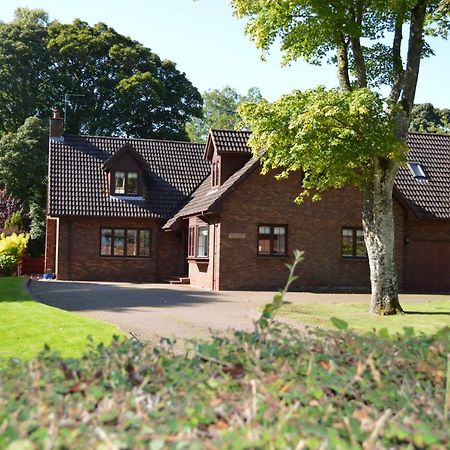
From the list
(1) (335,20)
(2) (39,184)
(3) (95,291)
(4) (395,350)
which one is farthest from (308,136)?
(2) (39,184)

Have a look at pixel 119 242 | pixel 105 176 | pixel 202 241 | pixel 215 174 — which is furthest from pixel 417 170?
pixel 105 176

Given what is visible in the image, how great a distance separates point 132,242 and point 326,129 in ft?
56.8

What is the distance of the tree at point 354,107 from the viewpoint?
17828mm

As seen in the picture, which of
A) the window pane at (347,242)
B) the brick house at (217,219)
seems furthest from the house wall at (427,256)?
the window pane at (347,242)

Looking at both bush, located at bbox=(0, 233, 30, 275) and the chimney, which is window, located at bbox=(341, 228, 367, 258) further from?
the chimney

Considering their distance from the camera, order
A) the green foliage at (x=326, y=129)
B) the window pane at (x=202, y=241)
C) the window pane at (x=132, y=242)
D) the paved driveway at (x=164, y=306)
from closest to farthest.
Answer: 1. the paved driveway at (x=164, y=306)
2. the green foliage at (x=326, y=129)
3. the window pane at (x=202, y=241)
4. the window pane at (x=132, y=242)

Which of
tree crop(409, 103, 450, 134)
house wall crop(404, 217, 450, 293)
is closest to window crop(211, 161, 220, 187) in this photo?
house wall crop(404, 217, 450, 293)

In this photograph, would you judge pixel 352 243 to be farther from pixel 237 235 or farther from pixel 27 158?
pixel 27 158

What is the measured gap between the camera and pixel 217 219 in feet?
94.4

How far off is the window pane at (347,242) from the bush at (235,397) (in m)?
25.8

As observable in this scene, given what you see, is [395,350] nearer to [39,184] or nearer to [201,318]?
[201,318]

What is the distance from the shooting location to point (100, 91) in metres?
54.5

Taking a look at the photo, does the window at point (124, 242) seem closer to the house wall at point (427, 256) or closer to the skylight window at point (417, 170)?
the house wall at point (427, 256)

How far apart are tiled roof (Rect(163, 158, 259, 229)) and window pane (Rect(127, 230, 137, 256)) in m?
1.75
